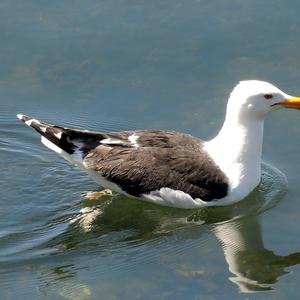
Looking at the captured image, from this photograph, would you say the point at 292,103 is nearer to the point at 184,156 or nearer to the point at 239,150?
the point at 239,150

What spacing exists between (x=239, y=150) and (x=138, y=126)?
1.64 m

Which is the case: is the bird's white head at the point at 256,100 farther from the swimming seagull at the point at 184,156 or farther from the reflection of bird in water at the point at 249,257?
the reflection of bird in water at the point at 249,257

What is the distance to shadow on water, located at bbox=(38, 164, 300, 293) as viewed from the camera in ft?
31.1

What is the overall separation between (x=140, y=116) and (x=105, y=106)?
47 centimetres

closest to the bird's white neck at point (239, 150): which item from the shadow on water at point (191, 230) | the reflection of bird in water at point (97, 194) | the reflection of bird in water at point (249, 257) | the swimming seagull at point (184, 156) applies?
the swimming seagull at point (184, 156)

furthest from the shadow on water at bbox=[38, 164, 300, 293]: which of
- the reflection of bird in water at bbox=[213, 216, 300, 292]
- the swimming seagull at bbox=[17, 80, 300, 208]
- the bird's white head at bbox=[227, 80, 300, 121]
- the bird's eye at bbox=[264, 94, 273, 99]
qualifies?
the bird's eye at bbox=[264, 94, 273, 99]

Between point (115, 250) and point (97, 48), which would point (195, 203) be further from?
point (97, 48)

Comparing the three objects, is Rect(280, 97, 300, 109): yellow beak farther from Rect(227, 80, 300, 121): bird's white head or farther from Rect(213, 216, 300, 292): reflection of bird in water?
Rect(213, 216, 300, 292): reflection of bird in water

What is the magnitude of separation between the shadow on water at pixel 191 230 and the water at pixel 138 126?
18 mm

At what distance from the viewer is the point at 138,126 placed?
11711mm

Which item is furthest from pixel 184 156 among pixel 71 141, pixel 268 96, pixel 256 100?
pixel 71 141

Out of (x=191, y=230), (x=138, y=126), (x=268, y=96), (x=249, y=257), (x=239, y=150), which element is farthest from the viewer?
(x=138, y=126)

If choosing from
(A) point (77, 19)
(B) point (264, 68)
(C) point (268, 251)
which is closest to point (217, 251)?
(C) point (268, 251)

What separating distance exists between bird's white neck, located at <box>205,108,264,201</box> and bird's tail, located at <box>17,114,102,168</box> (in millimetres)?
1230
